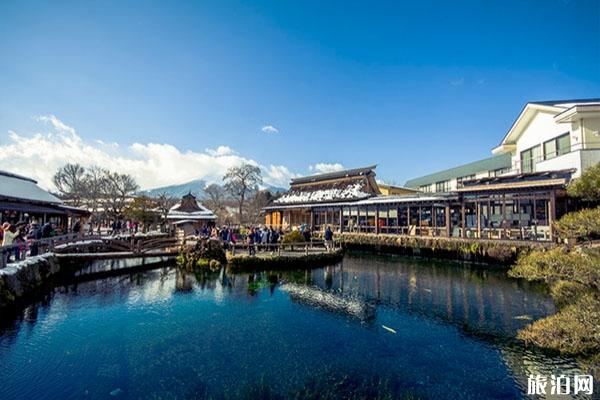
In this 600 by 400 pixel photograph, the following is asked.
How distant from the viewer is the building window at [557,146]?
52.5 ft

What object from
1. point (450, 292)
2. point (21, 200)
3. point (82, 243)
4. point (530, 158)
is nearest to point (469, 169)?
point (530, 158)

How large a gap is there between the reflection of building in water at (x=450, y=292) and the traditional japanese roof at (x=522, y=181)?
4.62m

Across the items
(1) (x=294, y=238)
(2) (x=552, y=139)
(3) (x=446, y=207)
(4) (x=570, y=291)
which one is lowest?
(4) (x=570, y=291)

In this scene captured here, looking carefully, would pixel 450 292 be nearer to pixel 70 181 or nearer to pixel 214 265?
pixel 214 265

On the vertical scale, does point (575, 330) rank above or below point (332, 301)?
above

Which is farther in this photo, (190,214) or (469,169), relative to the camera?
(469,169)

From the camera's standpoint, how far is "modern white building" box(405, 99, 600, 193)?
14.5m

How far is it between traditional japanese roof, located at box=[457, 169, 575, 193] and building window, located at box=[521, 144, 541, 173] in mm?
4818

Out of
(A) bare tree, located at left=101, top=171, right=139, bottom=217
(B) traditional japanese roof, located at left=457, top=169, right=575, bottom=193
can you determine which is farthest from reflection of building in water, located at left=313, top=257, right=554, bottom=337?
(A) bare tree, located at left=101, top=171, right=139, bottom=217

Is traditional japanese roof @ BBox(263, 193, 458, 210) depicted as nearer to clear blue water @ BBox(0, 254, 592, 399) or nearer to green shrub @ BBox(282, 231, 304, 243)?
green shrub @ BBox(282, 231, 304, 243)

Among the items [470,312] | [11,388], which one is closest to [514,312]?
[470,312]

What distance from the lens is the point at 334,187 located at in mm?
29766

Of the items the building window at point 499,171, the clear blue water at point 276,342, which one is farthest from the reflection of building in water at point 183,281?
the building window at point 499,171

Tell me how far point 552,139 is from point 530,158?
273 cm
